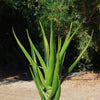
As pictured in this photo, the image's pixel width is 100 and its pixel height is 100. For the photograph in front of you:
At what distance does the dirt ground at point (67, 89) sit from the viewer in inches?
236

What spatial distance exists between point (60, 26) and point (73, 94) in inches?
119

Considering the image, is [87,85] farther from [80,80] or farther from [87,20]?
[87,20]

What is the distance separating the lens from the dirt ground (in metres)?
5.99

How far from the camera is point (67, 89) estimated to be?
7137 millimetres

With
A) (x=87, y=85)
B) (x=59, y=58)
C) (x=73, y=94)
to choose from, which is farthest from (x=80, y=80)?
(x=59, y=58)

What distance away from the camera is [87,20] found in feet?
26.7

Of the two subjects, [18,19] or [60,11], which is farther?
[18,19]

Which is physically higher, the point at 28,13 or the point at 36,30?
the point at 28,13

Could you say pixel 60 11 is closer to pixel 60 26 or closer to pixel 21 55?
pixel 60 26

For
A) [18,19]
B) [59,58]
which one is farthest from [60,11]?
[59,58]

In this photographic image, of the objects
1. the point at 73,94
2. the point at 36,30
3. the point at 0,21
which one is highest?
the point at 0,21

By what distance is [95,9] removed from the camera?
24.4 feet

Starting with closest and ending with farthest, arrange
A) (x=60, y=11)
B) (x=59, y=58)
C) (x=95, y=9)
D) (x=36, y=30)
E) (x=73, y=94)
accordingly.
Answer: (x=59, y=58), (x=73, y=94), (x=95, y=9), (x=60, y=11), (x=36, y=30)

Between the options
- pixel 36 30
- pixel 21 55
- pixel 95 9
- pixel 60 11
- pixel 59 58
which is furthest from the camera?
pixel 21 55
